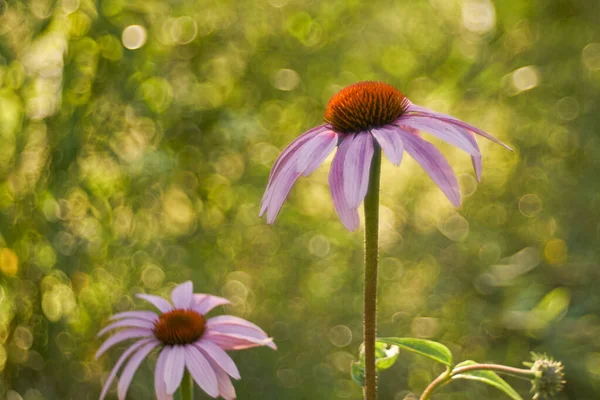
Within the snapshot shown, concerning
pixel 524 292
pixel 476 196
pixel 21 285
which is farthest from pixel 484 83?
pixel 21 285

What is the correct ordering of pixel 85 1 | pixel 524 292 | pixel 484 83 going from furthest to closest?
pixel 484 83, pixel 524 292, pixel 85 1

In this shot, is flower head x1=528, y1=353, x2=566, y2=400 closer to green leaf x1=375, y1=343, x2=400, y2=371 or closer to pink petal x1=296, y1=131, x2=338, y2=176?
green leaf x1=375, y1=343, x2=400, y2=371

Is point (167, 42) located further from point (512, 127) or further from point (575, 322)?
point (575, 322)

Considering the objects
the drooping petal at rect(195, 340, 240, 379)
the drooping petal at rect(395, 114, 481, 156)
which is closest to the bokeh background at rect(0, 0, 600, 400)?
the drooping petal at rect(195, 340, 240, 379)

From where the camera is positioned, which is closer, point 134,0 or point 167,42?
point 134,0

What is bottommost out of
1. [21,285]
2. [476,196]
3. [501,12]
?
[21,285]

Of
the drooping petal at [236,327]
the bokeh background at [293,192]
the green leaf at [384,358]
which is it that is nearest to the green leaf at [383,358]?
the green leaf at [384,358]

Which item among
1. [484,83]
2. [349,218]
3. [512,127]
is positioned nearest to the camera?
[349,218]
